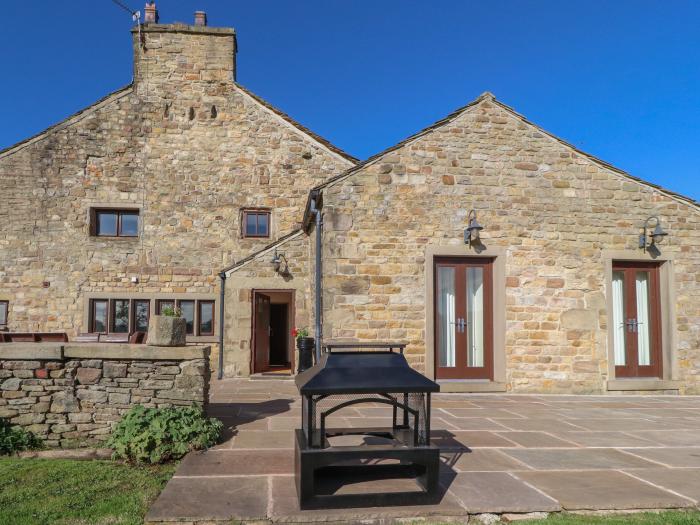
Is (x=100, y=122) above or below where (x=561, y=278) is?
above

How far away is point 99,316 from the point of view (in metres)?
12.6

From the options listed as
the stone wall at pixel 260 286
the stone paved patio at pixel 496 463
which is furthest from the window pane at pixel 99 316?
the stone paved patio at pixel 496 463

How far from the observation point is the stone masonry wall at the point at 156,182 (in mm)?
12484

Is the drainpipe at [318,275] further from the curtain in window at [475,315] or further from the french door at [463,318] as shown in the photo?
the curtain in window at [475,315]

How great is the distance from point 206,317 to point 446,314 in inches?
254

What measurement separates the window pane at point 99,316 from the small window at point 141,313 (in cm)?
74

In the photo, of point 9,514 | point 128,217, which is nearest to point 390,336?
point 9,514

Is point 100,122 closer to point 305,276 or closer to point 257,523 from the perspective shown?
point 305,276

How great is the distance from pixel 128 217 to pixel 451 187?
8.32m

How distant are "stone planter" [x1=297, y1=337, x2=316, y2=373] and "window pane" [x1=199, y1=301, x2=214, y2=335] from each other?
10.5 feet

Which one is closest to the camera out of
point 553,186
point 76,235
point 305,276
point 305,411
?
point 305,411

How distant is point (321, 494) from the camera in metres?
3.59

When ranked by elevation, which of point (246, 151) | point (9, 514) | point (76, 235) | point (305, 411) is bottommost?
point (9, 514)

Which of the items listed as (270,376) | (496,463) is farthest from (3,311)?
(496,463)
